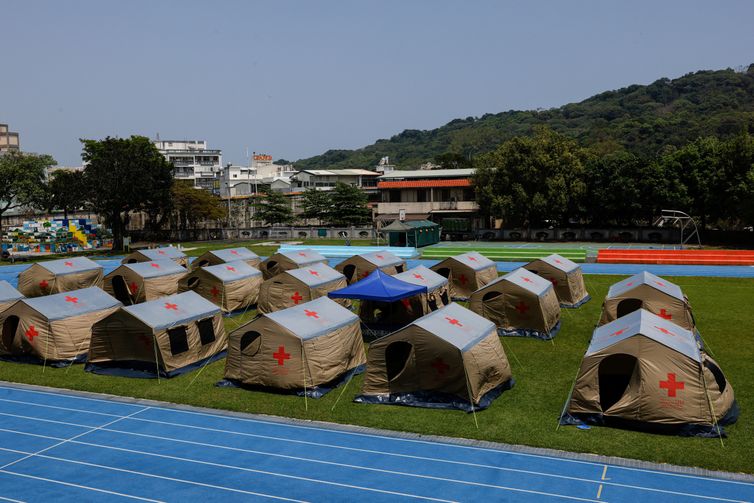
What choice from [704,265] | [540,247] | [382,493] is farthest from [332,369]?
[540,247]

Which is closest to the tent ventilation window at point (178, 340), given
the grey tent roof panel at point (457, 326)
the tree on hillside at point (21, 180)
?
the grey tent roof panel at point (457, 326)

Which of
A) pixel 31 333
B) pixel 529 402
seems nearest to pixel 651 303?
pixel 529 402

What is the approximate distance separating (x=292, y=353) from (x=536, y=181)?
46.0m

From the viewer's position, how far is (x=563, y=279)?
25.5 m

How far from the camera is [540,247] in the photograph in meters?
51.8

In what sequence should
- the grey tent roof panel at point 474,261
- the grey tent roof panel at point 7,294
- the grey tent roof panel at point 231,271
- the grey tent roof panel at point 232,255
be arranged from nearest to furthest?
1. the grey tent roof panel at point 7,294
2. the grey tent roof panel at point 231,271
3. the grey tent roof panel at point 474,261
4. the grey tent roof panel at point 232,255

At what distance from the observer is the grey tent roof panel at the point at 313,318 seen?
1577 cm

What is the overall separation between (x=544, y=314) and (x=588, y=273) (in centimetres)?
1643

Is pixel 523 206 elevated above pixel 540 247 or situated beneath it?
elevated above

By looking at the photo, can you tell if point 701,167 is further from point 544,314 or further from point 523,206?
point 544,314

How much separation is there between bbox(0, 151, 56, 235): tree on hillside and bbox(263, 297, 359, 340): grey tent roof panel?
4757 cm

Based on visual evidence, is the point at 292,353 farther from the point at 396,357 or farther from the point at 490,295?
the point at 490,295

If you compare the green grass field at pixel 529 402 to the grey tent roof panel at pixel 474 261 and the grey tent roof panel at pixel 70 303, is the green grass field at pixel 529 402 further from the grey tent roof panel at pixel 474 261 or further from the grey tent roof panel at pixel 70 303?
the grey tent roof panel at pixel 474 261

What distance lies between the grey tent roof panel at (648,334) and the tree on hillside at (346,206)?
56.9m
